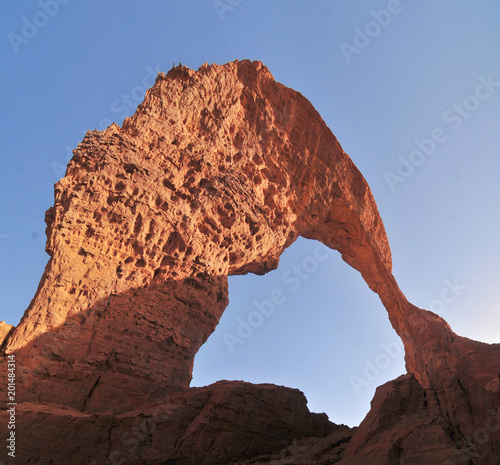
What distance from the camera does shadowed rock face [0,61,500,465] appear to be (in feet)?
26.1

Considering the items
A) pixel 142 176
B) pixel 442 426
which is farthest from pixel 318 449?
pixel 142 176

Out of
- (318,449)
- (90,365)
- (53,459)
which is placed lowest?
(53,459)

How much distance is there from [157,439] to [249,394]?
267 cm

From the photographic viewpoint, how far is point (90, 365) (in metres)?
9.16

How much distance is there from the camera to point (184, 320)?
38.4ft

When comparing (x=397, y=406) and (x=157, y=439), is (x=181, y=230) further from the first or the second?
(x=397, y=406)

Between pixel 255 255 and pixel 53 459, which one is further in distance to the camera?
pixel 255 255

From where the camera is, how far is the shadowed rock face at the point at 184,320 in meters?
7.95

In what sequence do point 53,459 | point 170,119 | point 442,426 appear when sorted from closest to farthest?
point 53,459 < point 442,426 < point 170,119

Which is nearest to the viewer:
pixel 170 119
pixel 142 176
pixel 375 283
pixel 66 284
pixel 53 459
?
pixel 53 459

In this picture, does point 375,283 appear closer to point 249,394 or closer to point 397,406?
point 397,406

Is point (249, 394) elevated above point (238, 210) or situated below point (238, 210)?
below

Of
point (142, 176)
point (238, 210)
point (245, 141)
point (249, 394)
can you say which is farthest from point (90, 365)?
point (245, 141)

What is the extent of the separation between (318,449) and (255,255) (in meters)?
7.87
